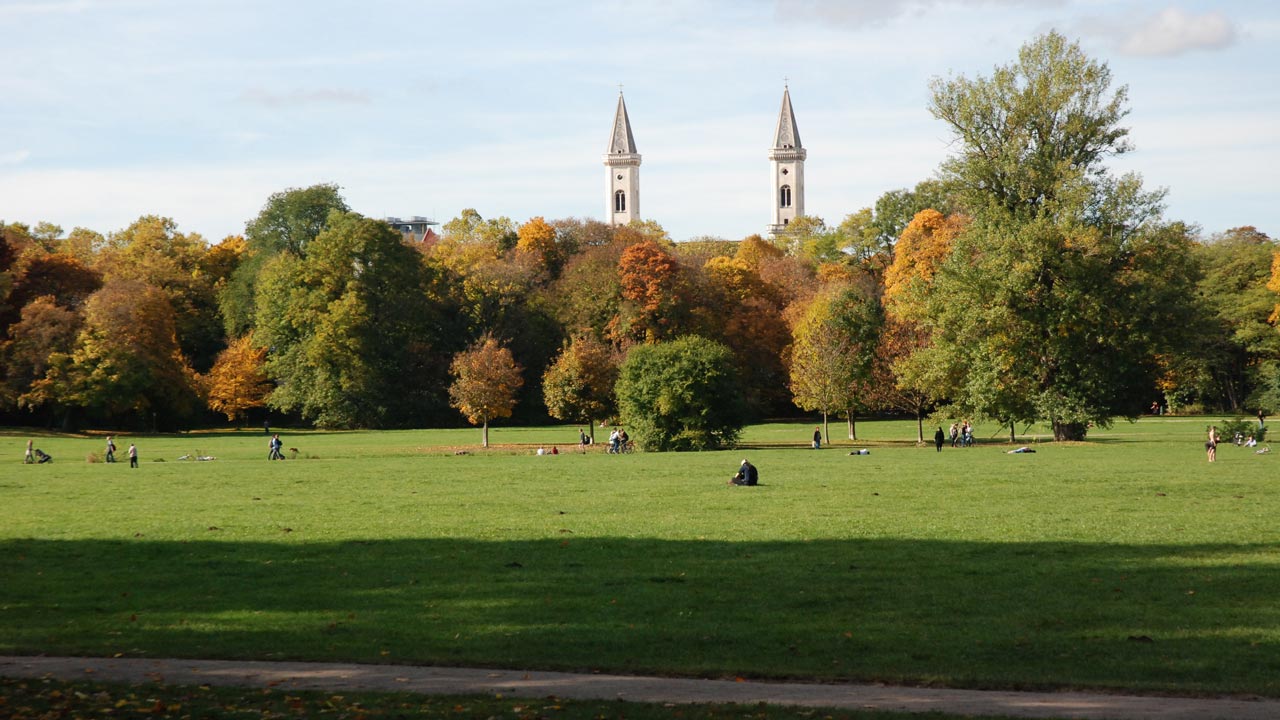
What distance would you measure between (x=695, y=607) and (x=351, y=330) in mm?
73822

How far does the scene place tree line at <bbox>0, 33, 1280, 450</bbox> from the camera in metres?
55.5

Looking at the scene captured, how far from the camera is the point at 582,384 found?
226ft

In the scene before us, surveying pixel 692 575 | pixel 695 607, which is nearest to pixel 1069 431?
pixel 692 575

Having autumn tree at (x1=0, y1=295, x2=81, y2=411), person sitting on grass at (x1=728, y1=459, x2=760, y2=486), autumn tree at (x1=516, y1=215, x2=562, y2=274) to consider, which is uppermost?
autumn tree at (x1=516, y1=215, x2=562, y2=274)

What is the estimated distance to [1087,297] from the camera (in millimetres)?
53781

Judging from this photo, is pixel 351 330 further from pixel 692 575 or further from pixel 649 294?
pixel 692 575

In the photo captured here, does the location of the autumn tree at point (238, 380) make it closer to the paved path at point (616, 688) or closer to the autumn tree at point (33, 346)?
the autumn tree at point (33, 346)

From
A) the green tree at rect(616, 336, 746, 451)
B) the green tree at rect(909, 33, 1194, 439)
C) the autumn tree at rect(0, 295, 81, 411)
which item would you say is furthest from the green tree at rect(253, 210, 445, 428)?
the green tree at rect(909, 33, 1194, 439)

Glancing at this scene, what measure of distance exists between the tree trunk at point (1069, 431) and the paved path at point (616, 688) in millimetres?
48663

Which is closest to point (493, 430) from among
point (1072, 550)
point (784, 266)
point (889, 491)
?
point (784, 266)

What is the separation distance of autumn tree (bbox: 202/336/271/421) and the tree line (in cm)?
18

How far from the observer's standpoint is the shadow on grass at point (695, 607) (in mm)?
12875

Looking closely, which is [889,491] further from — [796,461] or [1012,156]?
[1012,156]

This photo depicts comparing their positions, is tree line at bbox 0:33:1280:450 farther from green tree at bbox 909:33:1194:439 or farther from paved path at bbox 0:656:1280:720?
paved path at bbox 0:656:1280:720
